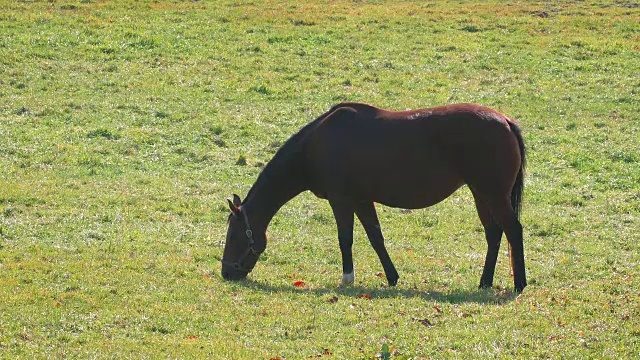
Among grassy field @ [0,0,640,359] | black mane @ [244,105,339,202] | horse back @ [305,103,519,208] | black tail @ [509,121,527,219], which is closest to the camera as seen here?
grassy field @ [0,0,640,359]

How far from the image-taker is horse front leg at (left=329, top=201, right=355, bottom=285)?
510 inches

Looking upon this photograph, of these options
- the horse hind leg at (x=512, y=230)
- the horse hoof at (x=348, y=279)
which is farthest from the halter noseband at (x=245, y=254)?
the horse hind leg at (x=512, y=230)

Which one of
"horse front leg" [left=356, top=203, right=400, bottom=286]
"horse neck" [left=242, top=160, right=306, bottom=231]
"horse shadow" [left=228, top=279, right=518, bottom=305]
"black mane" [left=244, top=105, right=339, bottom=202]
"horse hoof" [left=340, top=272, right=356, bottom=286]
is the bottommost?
"horse hoof" [left=340, top=272, right=356, bottom=286]

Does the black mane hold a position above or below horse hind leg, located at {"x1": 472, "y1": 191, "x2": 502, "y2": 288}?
above

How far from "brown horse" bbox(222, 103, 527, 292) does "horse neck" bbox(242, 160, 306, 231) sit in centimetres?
1

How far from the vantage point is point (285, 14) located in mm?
35062

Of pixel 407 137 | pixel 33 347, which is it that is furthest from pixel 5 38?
pixel 33 347

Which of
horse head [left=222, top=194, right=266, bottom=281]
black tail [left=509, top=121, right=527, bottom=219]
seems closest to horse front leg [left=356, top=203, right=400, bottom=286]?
horse head [left=222, top=194, right=266, bottom=281]

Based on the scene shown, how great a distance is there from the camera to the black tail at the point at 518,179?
1251 centimetres

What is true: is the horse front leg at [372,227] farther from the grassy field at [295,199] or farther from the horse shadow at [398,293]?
the horse shadow at [398,293]

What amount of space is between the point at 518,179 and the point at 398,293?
233 cm

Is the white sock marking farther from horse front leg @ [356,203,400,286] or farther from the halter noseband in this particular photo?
the halter noseband

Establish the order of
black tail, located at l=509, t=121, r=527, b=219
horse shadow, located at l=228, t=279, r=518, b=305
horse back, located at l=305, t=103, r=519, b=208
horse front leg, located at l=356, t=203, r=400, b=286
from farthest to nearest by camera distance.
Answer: horse front leg, located at l=356, t=203, r=400, b=286 < black tail, located at l=509, t=121, r=527, b=219 < horse back, located at l=305, t=103, r=519, b=208 < horse shadow, located at l=228, t=279, r=518, b=305

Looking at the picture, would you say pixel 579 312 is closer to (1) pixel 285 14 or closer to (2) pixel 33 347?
(2) pixel 33 347
